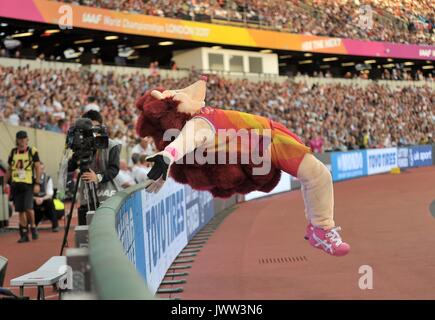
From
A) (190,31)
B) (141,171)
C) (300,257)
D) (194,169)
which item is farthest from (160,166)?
(190,31)

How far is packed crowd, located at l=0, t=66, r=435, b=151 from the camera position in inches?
765

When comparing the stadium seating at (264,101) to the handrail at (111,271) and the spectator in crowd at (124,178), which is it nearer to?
the spectator in crowd at (124,178)

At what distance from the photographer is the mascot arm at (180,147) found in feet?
13.9

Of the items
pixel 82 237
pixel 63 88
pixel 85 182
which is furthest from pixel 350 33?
pixel 82 237

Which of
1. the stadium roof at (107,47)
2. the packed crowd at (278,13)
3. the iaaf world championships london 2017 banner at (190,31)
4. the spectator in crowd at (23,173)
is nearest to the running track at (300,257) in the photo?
the spectator in crowd at (23,173)

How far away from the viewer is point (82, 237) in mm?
4332

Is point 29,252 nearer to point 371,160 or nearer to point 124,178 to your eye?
point 124,178

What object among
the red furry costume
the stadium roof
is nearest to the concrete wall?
the stadium roof

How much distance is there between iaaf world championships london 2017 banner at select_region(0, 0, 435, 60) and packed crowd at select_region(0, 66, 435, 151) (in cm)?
253

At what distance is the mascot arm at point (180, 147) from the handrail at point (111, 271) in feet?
1.71

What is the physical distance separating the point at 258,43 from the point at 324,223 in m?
34.1

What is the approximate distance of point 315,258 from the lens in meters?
9.33

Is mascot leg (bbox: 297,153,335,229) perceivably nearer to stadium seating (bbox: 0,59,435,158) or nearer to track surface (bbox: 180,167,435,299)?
track surface (bbox: 180,167,435,299)
